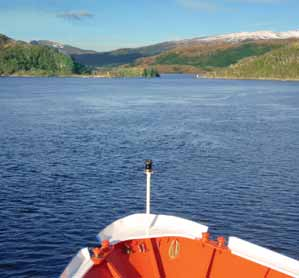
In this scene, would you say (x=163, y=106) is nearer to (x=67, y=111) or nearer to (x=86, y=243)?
(x=67, y=111)

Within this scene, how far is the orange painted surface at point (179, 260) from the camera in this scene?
22.2 meters

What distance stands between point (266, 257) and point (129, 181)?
111 ft

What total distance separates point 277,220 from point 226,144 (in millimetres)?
36513

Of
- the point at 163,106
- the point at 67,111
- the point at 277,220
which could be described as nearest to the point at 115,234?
the point at 277,220

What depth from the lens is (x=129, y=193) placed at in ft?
163

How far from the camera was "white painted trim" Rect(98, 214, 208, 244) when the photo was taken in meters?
22.0

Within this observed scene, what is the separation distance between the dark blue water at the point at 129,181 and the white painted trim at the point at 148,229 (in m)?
10.7

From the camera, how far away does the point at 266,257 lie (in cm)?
2098

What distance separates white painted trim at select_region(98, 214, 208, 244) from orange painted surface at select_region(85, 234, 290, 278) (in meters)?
0.46

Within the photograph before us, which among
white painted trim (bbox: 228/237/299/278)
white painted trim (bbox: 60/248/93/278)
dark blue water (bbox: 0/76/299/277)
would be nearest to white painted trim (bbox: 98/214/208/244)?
white painted trim (bbox: 228/237/299/278)

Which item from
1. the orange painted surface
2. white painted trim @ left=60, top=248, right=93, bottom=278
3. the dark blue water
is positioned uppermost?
white painted trim @ left=60, top=248, right=93, bottom=278

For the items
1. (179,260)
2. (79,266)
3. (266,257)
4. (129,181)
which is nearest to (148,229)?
(179,260)

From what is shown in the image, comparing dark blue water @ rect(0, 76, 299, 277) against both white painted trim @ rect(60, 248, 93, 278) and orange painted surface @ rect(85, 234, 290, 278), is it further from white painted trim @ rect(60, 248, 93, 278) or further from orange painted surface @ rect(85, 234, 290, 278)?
white painted trim @ rect(60, 248, 93, 278)

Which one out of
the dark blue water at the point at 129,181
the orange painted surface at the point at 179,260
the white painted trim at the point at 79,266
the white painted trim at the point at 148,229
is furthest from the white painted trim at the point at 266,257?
the dark blue water at the point at 129,181
